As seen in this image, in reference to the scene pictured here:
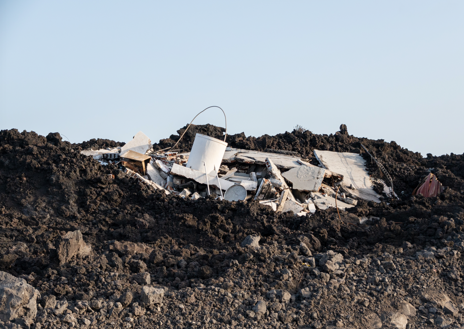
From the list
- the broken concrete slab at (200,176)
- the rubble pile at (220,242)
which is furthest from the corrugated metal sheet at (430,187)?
the broken concrete slab at (200,176)

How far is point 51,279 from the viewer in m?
5.63

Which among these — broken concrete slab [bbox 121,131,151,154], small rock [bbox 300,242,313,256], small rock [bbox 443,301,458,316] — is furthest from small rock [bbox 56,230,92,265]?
broken concrete slab [bbox 121,131,151,154]

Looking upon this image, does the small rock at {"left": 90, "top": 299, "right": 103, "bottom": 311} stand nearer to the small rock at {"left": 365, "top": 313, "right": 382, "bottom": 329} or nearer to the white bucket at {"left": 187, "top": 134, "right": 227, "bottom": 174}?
the small rock at {"left": 365, "top": 313, "right": 382, "bottom": 329}

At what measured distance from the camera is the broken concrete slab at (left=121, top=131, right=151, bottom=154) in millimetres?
12914

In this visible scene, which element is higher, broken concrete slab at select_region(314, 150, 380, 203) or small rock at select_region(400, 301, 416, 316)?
broken concrete slab at select_region(314, 150, 380, 203)

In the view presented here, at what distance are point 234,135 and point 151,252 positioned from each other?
10.8 m

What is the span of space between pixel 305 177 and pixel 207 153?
273cm

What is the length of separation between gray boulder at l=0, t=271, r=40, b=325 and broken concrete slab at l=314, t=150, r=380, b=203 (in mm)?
9581

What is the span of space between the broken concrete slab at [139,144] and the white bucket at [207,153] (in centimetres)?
230

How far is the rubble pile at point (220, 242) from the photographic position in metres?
5.20

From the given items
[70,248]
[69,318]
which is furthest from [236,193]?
[69,318]

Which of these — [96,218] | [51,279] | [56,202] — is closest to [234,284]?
[51,279]

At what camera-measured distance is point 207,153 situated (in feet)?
36.6

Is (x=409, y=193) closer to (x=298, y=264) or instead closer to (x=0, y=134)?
(x=298, y=264)
